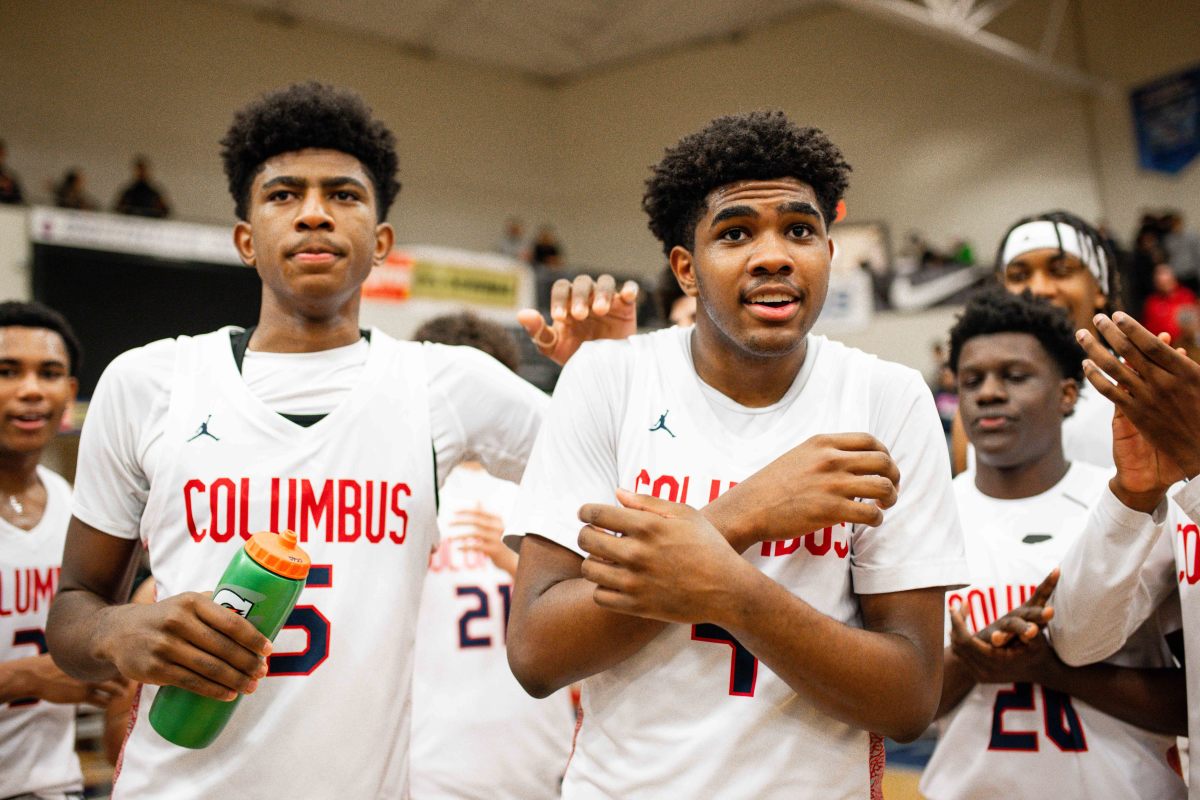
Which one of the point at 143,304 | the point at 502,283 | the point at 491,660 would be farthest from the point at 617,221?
the point at 491,660

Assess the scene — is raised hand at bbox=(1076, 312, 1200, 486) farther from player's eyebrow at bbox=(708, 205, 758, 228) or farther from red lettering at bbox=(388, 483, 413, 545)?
red lettering at bbox=(388, 483, 413, 545)

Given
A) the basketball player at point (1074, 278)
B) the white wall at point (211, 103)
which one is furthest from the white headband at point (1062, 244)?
the white wall at point (211, 103)

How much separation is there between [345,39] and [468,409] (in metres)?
15.7

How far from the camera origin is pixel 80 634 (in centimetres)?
208

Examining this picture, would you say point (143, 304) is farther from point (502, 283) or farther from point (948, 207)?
point (948, 207)

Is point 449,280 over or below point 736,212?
over

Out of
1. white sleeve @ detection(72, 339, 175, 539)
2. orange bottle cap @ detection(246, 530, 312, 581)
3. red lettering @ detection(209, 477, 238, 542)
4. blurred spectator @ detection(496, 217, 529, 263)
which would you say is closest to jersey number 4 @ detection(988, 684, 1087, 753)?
orange bottle cap @ detection(246, 530, 312, 581)

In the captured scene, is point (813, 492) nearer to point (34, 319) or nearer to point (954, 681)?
point (954, 681)

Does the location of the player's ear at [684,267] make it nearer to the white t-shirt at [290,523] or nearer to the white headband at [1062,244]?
the white t-shirt at [290,523]

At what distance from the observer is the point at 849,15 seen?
51.9ft

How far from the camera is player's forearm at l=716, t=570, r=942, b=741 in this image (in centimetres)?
160

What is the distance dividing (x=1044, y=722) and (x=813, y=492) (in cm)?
138

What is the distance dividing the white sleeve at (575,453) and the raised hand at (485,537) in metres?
1.36

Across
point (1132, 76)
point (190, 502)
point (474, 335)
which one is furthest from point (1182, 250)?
point (190, 502)
